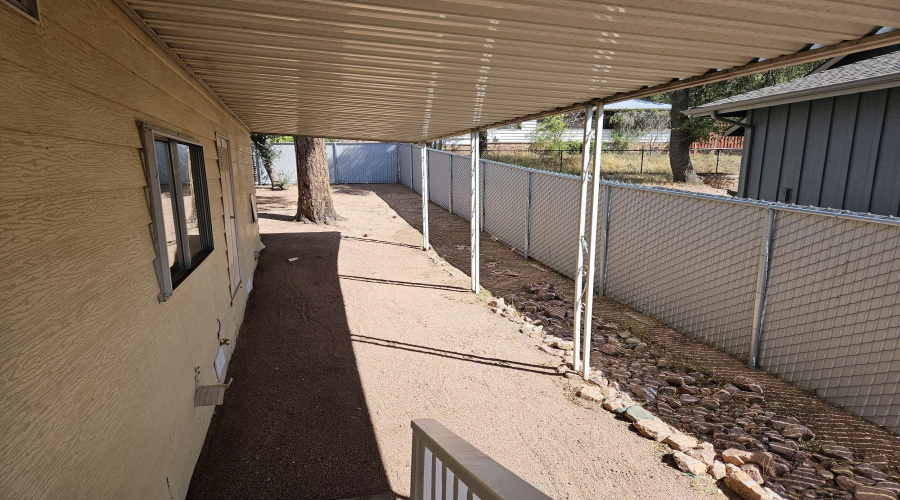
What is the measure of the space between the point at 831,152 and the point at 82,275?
8.90 meters

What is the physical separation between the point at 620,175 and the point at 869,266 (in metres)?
15.6

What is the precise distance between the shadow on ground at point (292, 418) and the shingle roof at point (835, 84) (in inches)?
276

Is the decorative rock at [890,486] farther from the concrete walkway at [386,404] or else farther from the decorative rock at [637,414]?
the decorative rock at [637,414]

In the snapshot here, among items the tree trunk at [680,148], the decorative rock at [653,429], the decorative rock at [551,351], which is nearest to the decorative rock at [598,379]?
the decorative rock at [551,351]

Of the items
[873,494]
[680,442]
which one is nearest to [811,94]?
[873,494]

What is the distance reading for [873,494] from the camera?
10.3ft

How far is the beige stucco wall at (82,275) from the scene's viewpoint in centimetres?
136

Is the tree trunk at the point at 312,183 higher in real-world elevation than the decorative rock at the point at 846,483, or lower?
higher

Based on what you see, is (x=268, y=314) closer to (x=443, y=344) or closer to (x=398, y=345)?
→ (x=398, y=345)

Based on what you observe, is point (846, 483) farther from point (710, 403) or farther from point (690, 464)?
point (710, 403)

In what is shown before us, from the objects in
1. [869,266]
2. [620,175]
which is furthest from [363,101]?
[620,175]

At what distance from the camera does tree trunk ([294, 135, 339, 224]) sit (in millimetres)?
13320

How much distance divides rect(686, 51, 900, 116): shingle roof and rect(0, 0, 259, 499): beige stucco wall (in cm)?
761

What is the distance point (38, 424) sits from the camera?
140cm
